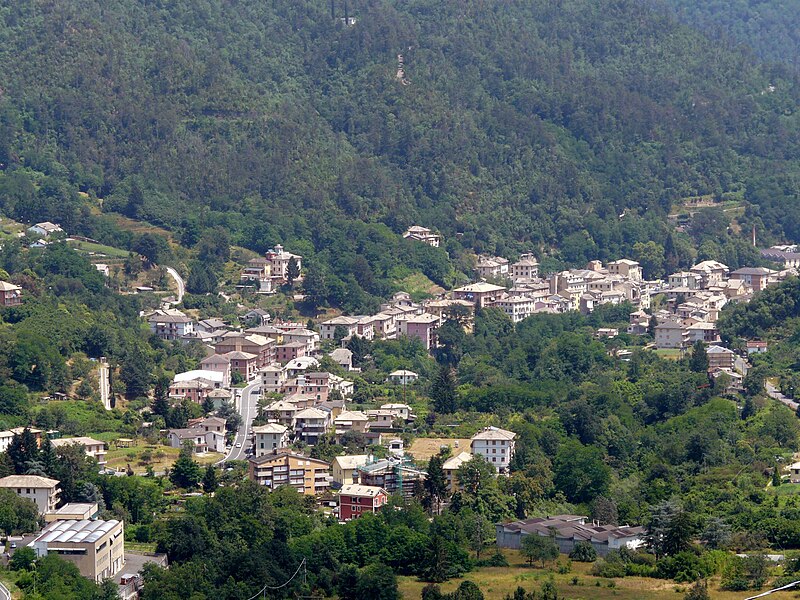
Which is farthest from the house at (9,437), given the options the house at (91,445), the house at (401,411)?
the house at (401,411)

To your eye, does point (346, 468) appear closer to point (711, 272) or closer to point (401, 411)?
point (401, 411)

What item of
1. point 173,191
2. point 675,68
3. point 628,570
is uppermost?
point 675,68

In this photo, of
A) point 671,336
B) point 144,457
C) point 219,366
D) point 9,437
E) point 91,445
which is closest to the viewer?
point 9,437

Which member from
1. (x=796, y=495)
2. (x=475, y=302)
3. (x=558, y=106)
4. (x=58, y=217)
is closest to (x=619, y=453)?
(x=796, y=495)

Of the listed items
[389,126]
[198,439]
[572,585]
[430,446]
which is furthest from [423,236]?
[572,585]

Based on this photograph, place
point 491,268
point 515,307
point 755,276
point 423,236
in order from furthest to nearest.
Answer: point 423,236, point 491,268, point 755,276, point 515,307

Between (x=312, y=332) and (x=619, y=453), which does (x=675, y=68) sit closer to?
(x=312, y=332)

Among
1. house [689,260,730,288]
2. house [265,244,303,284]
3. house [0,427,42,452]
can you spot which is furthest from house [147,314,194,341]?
house [689,260,730,288]

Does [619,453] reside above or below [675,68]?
below
